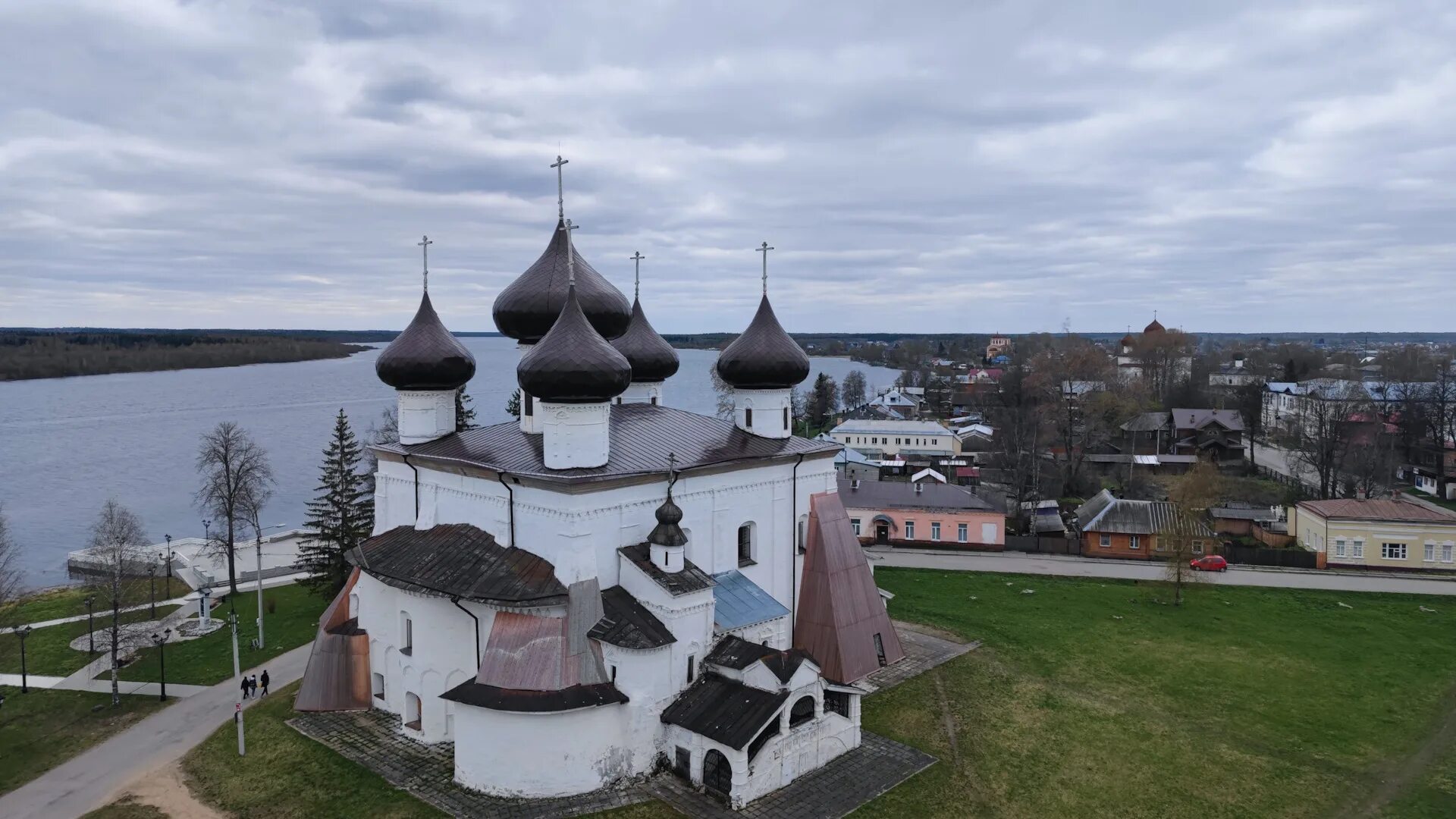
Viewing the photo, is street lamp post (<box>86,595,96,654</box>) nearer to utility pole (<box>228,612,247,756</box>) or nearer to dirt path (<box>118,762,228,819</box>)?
utility pole (<box>228,612,247,756</box>)

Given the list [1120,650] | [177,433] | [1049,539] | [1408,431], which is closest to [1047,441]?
[1049,539]

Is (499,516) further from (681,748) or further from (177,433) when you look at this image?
(177,433)

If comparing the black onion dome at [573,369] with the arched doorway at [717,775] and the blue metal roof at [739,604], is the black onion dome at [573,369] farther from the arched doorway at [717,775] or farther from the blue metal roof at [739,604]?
the arched doorway at [717,775]

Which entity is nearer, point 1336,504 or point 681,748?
point 681,748

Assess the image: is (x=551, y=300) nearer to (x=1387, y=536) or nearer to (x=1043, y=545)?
(x=1043, y=545)

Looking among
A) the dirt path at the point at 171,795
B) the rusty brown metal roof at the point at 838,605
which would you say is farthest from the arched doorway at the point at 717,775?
the dirt path at the point at 171,795

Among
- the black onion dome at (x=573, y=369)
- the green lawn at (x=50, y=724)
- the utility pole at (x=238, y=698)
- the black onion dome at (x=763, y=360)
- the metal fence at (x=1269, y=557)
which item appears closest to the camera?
the black onion dome at (x=573, y=369)
